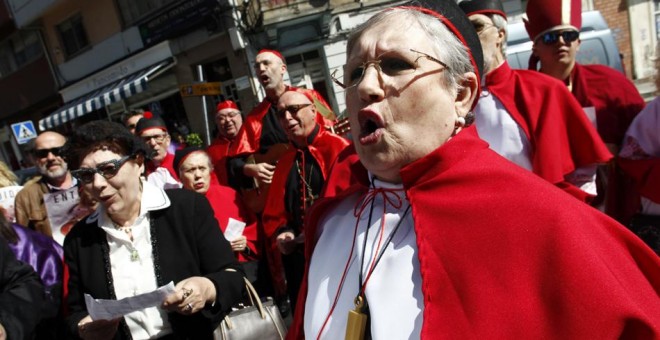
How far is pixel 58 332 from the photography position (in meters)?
2.63

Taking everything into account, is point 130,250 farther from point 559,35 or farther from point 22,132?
point 22,132

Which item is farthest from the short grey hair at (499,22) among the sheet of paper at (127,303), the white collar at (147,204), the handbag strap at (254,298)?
the sheet of paper at (127,303)

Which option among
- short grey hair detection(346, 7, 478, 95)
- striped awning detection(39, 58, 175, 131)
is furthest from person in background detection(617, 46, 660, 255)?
striped awning detection(39, 58, 175, 131)

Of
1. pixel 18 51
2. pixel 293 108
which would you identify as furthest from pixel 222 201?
pixel 18 51

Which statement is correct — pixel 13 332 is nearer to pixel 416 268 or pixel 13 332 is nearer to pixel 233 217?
pixel 233 217

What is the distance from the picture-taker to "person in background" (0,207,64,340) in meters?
2.53

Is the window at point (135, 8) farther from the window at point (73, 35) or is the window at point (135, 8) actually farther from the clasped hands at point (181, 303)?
the clasped hands at point (181, 303)

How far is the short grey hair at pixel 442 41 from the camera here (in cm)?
128

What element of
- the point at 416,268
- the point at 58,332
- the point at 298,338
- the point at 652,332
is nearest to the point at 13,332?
the point at 58,332

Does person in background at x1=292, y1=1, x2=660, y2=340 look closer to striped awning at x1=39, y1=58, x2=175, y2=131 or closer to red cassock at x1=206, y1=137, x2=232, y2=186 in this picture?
red cassock at x1=206, y1=137, x2=232, y2=186

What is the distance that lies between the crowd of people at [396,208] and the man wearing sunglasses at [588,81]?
1cm

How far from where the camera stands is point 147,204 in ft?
7.58

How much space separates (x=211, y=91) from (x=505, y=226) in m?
7.19

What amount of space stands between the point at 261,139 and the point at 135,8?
1461 cm
